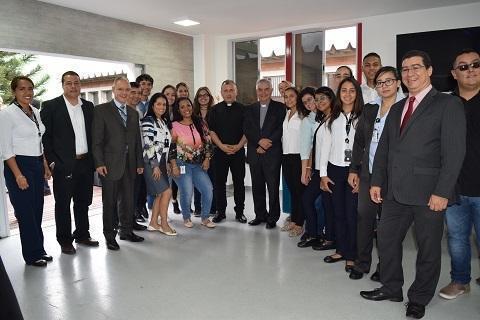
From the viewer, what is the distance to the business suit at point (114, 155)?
3850 mm

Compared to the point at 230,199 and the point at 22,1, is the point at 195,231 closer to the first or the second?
the point at 230,199

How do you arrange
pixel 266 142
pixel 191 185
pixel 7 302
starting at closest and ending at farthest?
pixel 7 302 < pixel 266 142 < pixel 191 185

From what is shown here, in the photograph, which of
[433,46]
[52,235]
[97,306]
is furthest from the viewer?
[433,46]

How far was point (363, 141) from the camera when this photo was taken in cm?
306

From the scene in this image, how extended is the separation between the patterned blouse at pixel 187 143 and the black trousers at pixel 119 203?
66 centimetres

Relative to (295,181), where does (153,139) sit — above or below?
above

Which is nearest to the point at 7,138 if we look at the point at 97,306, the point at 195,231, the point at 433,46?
the point at 97,306

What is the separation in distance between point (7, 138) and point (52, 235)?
1.63 meters

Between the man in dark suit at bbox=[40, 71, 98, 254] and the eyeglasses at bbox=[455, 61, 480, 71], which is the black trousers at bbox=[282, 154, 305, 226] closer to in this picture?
the eyeglasses at bbox=[455, 61, 480, 71]

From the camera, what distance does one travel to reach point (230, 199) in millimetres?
6332

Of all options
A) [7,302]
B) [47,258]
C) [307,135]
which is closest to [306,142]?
[307,135]

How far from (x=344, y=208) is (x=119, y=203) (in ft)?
7.92

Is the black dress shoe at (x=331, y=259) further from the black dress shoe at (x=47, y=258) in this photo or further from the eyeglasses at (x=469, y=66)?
the black dress shoe at (x=47, y=258)

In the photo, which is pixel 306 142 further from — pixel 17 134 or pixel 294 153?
pixel 17 134
